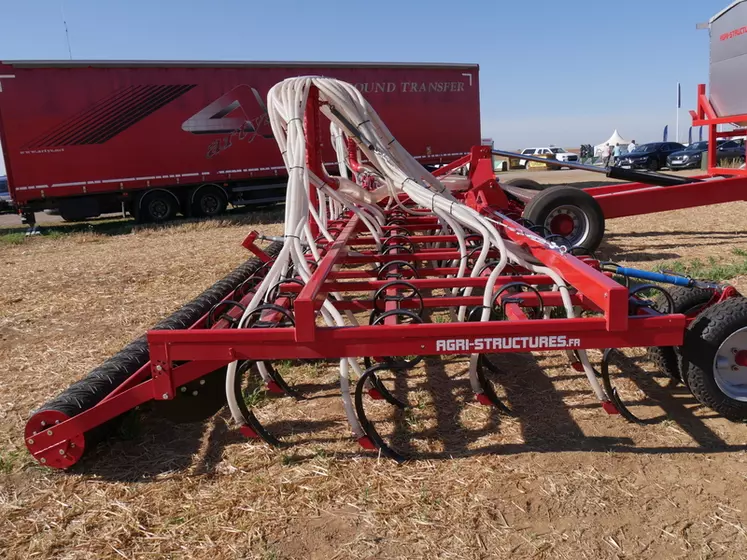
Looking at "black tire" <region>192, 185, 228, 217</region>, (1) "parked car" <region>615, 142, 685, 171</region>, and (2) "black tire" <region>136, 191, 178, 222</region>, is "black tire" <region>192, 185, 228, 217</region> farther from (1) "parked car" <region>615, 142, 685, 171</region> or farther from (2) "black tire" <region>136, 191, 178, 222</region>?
(1) "parked car" <region>615, 142, 685, 171</region>

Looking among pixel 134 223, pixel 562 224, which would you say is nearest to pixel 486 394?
pixel 562 224

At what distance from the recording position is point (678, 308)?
2992 millimetres

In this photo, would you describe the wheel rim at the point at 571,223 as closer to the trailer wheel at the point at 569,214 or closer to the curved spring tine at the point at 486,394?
the trailer wheel at the point at 569,214

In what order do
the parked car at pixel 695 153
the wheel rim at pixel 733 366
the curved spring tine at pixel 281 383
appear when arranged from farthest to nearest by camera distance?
the parked car at pixel 695 153
the curved spring tine at pixel 281 383
the wheel rim at pixel 733 366

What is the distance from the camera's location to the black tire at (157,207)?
12.3 m

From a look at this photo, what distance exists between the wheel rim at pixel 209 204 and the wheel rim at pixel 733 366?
37.8ft

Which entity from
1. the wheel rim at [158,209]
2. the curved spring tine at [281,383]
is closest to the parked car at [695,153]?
the wheel rim at [158,209]

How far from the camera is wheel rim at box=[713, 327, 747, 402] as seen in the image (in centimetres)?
264

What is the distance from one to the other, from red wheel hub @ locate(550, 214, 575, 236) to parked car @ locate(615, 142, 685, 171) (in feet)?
65.2

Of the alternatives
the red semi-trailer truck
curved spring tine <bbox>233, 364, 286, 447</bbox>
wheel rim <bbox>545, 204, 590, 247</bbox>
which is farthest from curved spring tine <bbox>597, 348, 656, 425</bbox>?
the red semi-trailer truck

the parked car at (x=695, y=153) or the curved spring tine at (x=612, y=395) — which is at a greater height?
the parked car at (x=695, y=153)

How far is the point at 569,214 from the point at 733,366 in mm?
3297

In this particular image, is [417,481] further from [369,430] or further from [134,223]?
[134,223]

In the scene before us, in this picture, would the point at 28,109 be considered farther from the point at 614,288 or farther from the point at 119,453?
the point at 614,288
